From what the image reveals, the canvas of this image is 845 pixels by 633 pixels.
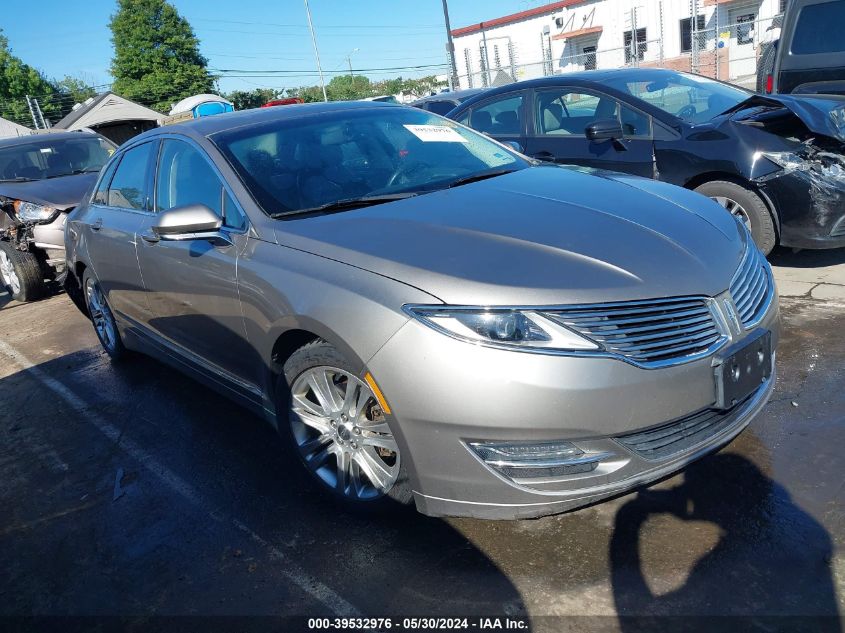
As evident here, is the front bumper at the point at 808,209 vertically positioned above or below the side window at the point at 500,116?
below

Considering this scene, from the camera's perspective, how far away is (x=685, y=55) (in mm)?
28000

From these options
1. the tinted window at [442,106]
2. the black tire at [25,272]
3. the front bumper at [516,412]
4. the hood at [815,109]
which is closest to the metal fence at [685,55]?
the tinted window at [442,106]

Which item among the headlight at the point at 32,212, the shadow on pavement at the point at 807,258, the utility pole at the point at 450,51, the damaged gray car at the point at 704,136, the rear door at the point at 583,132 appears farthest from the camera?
the utility pole at the point at 450,51

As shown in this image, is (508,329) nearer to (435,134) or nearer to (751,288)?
(751,288)

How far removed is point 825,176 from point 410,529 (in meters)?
3.82

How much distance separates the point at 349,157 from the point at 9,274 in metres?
6.13

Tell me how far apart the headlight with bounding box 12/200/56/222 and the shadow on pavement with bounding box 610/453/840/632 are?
6796 mm

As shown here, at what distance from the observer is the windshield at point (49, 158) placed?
27.6ft

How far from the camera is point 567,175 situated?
3432 mm

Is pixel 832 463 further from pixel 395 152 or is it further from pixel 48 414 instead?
pixel 48 414

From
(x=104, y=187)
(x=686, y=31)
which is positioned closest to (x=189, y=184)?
(x=104, y=187)

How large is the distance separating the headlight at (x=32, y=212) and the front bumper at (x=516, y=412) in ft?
20.6

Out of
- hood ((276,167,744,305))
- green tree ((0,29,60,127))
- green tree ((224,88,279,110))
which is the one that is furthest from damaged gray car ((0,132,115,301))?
green tree ((0,29,60,127))

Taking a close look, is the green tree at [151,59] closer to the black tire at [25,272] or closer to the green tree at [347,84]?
the green tree at [347,84]
